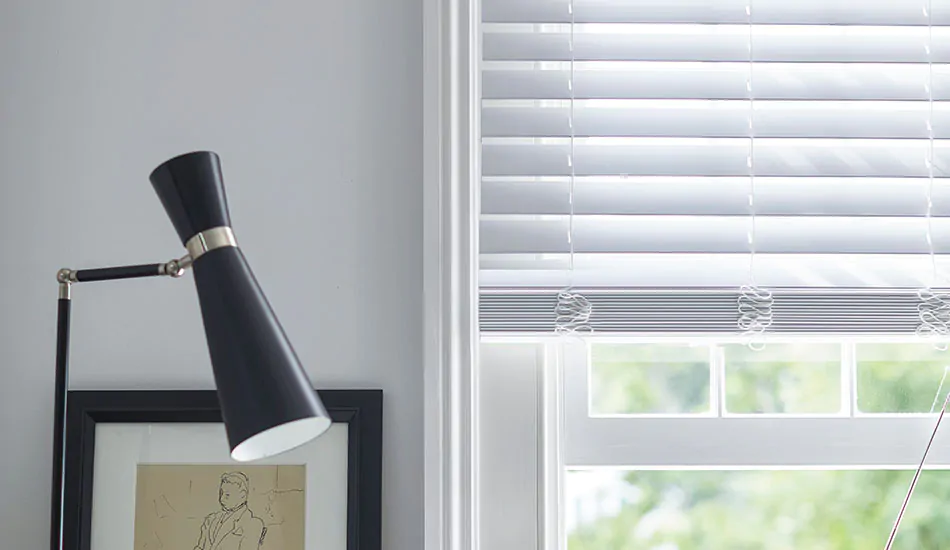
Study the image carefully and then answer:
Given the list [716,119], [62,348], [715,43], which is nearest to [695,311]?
[716,119]

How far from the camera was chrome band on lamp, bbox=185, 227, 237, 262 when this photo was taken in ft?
2.32

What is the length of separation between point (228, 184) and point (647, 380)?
2.06 ft

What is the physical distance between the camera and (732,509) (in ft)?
4.09

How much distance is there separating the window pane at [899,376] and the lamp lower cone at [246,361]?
0.87m

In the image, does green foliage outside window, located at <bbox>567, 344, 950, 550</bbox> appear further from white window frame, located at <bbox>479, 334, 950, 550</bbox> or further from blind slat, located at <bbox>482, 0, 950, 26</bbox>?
blind slat, located at <bbox>482, 0, 950, 26</bbox>

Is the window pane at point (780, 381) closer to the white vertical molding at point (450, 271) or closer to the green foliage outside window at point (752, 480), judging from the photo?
the green foliage outside window at point (752, 480)

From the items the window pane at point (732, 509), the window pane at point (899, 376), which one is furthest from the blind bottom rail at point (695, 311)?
the window pane at point (732, 509)

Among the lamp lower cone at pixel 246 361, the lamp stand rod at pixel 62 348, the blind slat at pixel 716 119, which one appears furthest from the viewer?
the blind slat at pixel 716 119

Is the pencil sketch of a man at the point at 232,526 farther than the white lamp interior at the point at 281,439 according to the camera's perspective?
Yes

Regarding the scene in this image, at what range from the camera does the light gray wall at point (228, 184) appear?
3.64 ft

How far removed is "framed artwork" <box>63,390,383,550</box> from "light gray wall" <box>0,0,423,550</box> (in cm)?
4

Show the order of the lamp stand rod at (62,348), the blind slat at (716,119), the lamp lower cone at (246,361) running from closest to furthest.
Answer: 1. the lamp lower cone at (246,361)
2. the lamp stand rod at (62,348)
3. the blind slat at (716,119)

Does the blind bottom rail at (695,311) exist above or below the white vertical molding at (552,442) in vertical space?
above

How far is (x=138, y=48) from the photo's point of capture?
1.13 metres
